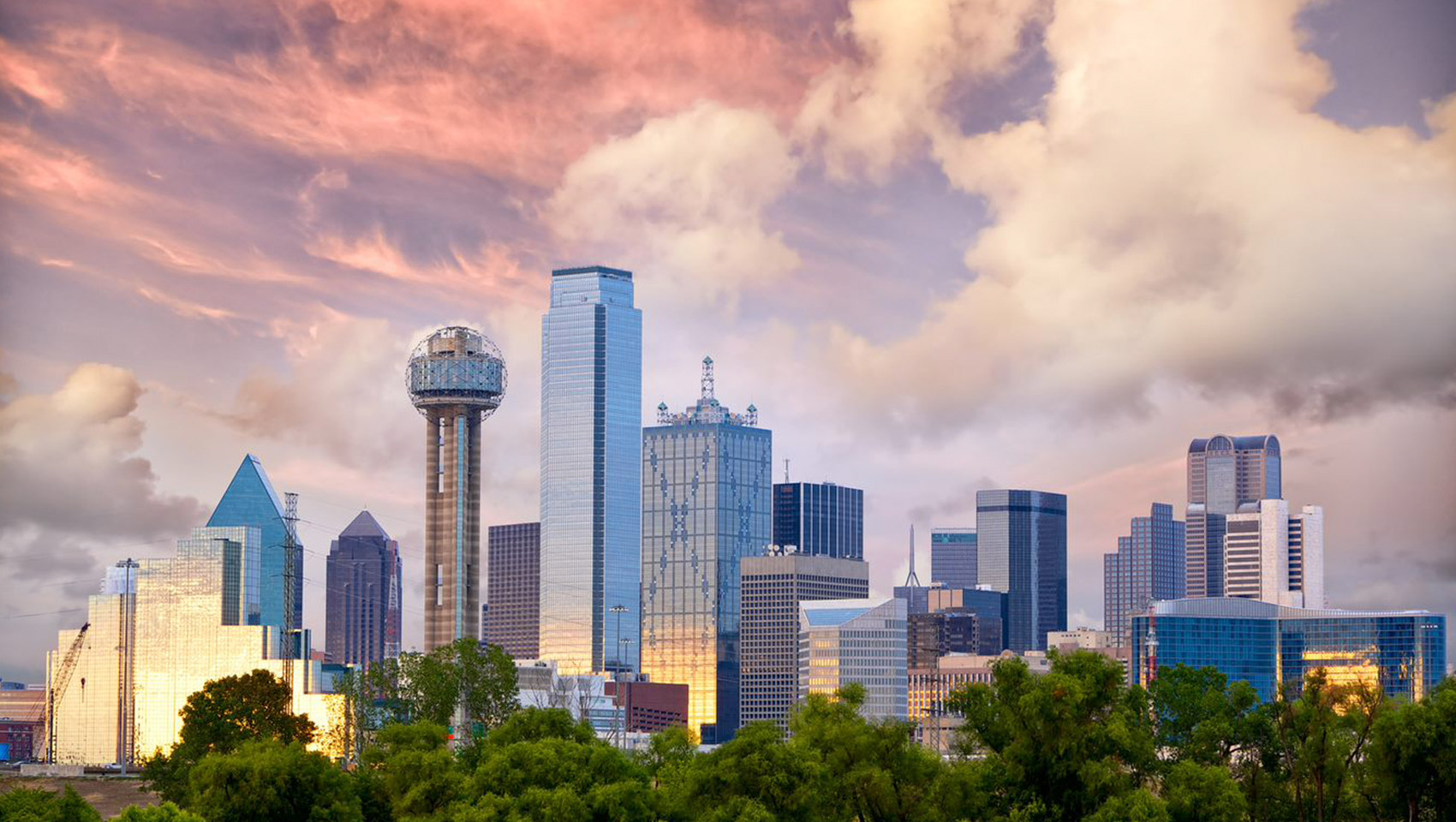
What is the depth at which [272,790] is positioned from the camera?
109 m

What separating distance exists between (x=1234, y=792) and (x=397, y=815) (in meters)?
46.8

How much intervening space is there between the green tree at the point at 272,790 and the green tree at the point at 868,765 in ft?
92.0

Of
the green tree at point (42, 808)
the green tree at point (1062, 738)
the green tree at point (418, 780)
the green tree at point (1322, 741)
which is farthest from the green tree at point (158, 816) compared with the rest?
the green tree at point (1322, 741)

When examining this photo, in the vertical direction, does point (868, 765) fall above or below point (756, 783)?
above

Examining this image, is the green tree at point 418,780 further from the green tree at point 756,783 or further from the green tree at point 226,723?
the green tree at point 226,723

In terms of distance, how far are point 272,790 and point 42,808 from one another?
13.9m

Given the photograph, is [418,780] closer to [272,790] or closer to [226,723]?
[272,790]

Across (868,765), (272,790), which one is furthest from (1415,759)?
(272,790)

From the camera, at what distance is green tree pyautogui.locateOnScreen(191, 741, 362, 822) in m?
110

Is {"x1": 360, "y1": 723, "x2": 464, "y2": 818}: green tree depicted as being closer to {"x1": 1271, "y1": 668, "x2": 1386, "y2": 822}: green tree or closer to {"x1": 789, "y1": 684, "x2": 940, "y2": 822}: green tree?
{"x1": 789, "y1": 684, "x2": 940, "y2": 822}: green tree

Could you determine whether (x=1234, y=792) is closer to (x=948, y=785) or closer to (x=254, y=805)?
(x=948, y=785)

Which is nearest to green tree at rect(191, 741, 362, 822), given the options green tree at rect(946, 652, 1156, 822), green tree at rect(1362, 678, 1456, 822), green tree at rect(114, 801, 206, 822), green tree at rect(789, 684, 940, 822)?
green tree at rect(114, 801, 206, 822)

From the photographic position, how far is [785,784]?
97000 mm

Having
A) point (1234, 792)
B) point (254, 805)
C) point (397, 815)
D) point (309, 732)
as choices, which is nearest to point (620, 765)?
point (397, 815)
